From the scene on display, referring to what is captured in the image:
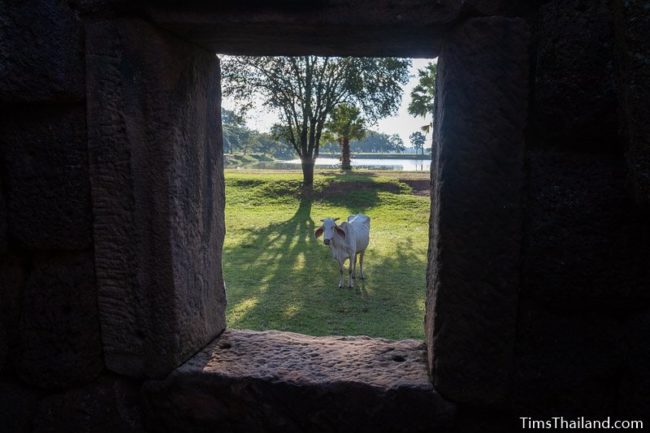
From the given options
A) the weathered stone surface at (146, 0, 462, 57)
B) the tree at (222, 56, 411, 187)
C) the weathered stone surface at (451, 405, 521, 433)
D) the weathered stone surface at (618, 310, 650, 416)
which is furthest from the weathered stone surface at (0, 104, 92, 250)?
the tree at (222, 56, 411, 187)

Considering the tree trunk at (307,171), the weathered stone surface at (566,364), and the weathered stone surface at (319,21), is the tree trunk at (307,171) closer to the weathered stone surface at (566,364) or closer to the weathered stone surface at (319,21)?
the weathered stone surface at (319,21)

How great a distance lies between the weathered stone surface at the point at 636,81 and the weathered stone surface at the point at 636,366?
40 centimetres

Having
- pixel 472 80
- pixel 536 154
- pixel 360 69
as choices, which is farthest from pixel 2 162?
pixel 360 69

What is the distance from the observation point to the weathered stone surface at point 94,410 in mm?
1658

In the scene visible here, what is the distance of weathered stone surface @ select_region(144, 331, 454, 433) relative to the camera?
1509 mm

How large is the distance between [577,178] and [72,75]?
5.40 ft

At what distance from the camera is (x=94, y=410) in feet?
5.44

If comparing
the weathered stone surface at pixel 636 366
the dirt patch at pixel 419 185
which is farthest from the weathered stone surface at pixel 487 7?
the dirt patch at pixel 419 185

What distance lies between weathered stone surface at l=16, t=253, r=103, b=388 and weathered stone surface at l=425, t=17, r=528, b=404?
1.23 metres

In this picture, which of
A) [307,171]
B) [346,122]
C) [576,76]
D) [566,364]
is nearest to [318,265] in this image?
[566,364]

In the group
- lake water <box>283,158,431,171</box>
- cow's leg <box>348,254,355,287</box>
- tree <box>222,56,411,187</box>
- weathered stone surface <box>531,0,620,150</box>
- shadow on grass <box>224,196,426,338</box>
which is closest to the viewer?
weathered stone surface <box>531,0,620,150</box>

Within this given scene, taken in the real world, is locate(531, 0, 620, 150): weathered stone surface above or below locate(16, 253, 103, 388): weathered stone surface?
above

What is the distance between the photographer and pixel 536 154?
54.6 inches

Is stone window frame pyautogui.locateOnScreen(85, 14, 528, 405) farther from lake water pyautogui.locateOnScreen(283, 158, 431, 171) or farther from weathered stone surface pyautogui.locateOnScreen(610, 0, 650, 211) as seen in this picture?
lake water pyautogui.locateOnScreen(283, 158, 431, 171)
